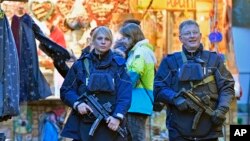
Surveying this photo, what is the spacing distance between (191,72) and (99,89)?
2.89 ft

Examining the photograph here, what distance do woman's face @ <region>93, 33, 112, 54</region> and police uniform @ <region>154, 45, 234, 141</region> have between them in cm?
59

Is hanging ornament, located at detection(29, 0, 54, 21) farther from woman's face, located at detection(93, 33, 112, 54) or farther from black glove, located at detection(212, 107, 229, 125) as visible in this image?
black glove, located at detection(212, 107, 229, 125)

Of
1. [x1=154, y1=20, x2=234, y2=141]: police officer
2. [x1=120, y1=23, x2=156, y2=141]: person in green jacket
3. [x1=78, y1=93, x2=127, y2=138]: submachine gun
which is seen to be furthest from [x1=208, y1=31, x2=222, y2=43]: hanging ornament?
[x1=78, y1=93, x2=127, y2=138]: submachine gun

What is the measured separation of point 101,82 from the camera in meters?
7.21

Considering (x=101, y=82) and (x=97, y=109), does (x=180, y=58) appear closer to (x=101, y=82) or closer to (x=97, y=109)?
(x=101, y=82)

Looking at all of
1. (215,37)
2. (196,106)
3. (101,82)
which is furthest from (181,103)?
(215,37)

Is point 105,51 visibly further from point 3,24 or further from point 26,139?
point 26,139

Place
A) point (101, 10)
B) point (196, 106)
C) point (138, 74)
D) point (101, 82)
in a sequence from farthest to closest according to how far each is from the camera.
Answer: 1. point (101, 10)
2. point (138, 74)
3. point (196, 106)
4. point (101, 82)

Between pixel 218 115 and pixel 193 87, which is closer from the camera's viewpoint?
pixel 218 115

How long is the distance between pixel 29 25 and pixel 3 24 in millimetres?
1453

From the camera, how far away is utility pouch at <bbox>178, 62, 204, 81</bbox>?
733 centimetres

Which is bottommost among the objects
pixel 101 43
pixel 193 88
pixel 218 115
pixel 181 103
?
pixel 218 115

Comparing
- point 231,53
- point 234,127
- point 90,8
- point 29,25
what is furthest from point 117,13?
point 234,127

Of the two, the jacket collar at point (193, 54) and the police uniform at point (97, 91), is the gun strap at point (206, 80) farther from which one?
the police uniform at point (97, 91)
